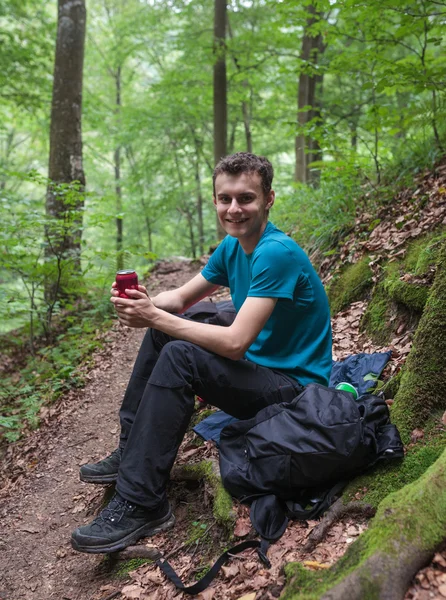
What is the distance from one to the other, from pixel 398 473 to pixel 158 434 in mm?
1369

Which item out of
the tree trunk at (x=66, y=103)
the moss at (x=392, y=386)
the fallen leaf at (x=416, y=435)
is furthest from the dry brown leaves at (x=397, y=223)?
the tree trunk at (x=66, y=103)

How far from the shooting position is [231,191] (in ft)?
9.78

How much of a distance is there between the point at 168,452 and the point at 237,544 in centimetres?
64

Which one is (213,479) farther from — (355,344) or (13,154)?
(13,154)

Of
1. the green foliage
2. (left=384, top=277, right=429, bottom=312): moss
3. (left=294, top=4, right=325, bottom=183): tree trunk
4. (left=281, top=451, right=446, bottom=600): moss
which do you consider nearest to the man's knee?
A: (left=281, top=451, right=446, bottom=600): moss

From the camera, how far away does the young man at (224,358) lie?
2.66 meters

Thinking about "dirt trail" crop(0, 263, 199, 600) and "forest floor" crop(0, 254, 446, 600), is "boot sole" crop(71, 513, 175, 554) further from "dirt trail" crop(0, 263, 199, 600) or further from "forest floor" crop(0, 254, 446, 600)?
"dirt trail" crop(0, 263, 199, 600)

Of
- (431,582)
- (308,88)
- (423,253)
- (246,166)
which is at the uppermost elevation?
(308,88)

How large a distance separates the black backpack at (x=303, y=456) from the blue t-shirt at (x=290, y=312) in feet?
1.26

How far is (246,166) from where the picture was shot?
9.68 ft

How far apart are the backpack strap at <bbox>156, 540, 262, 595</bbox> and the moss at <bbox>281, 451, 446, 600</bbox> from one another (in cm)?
46

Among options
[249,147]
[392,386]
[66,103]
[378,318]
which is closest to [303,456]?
[392,386]

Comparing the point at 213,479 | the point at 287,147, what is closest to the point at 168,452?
the point at 213,479

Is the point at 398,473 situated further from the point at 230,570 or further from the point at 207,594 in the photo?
the point at 207,594
